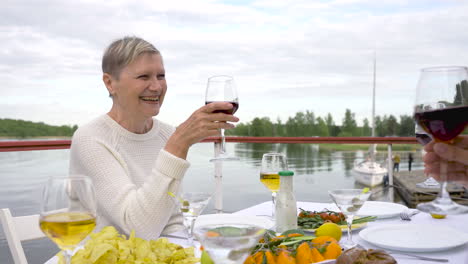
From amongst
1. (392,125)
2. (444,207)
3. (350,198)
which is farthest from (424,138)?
(392,125)

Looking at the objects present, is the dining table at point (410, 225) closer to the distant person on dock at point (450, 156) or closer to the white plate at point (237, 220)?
the white plate at point (237, 220)

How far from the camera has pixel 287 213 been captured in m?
1.28

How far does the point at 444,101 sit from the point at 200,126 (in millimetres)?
822

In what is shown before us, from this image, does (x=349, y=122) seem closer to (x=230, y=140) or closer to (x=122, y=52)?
(x=230, y=140)

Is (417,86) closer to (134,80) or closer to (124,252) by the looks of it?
(124,252)

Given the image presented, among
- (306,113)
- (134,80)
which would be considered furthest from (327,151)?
(134,80)

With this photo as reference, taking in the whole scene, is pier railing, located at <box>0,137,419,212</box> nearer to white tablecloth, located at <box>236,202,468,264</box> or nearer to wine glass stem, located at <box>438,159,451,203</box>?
white tablecloth, located at <box>236,202,468,264</box>

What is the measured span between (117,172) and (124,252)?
644 mm

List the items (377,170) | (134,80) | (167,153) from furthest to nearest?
(377,170), (134,80), (167,153)

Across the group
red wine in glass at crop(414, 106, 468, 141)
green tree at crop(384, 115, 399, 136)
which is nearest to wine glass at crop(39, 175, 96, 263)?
red wine in glass at crop(414, 106, 468, 141)

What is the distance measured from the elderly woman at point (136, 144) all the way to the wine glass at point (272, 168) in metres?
0.25

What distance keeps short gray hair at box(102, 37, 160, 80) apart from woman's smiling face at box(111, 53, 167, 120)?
18 mm

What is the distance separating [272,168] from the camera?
1.52m

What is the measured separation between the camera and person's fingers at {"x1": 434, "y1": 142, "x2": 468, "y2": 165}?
66 centimetres
